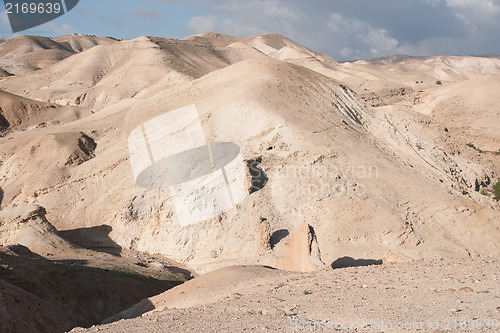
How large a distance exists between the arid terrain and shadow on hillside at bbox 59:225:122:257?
59 millimetres

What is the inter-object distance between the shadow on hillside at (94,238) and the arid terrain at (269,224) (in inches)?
2.3

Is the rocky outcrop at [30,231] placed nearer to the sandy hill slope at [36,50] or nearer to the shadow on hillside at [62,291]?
the shadow on hillside at [62,291]

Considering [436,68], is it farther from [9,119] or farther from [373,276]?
[373,276]

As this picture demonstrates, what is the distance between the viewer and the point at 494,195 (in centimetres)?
2238

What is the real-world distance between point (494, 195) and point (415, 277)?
16.9m

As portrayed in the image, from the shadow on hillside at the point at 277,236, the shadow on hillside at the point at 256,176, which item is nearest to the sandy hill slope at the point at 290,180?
the shadow on hillside at the point at 277,236

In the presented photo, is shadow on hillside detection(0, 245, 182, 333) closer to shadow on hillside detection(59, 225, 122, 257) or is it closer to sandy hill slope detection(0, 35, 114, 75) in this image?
shadow on hillside detection(59, 225, 122, 257)

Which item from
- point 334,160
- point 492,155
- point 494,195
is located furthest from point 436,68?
point 334,160

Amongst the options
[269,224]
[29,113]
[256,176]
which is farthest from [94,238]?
[29,113]

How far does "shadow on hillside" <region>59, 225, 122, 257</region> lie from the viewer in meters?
18.4

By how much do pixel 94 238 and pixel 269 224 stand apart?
7.68 metres

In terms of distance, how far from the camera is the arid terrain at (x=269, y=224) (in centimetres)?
734

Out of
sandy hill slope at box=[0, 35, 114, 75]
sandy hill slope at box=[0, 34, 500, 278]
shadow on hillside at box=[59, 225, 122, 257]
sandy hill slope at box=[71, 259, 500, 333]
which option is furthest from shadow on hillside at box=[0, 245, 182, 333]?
sandy hill slope at box=[0, 35, 114, 75]

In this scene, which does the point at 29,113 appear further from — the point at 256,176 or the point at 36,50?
the point at 36,50
